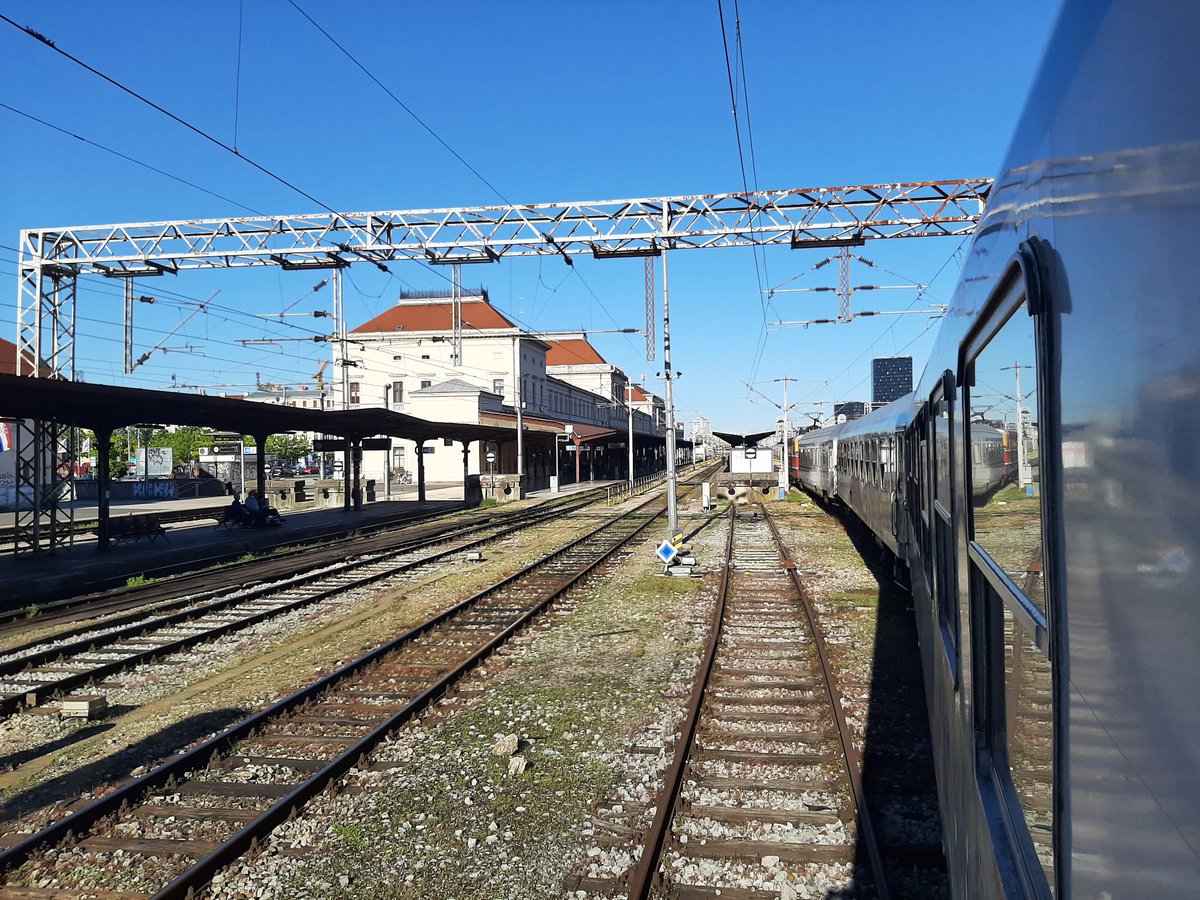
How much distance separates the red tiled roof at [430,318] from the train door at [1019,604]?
7061 centimetres

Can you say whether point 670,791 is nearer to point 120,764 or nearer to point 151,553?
point 120,764

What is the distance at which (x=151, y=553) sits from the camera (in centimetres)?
1772

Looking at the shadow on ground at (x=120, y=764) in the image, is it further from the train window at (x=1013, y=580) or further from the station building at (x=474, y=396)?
the station building at (x=474, y=396)

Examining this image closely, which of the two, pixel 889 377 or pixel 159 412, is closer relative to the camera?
pixel 159 412

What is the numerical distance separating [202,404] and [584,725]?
48.5 ft

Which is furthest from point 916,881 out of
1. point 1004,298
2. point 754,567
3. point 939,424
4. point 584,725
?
point 754,567

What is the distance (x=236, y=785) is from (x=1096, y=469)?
5.96 m

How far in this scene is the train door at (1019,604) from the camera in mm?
1422

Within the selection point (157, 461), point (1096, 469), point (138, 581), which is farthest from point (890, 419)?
point (157, 461)

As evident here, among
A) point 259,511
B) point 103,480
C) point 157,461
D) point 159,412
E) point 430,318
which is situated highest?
point 430,318

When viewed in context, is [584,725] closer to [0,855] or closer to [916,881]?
[916,881]

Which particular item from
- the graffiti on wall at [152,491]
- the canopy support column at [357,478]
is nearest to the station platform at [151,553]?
the canopy support column at [357,478]

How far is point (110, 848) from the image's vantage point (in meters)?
4.83

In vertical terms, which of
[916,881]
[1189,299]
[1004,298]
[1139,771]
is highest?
[1004,298]
